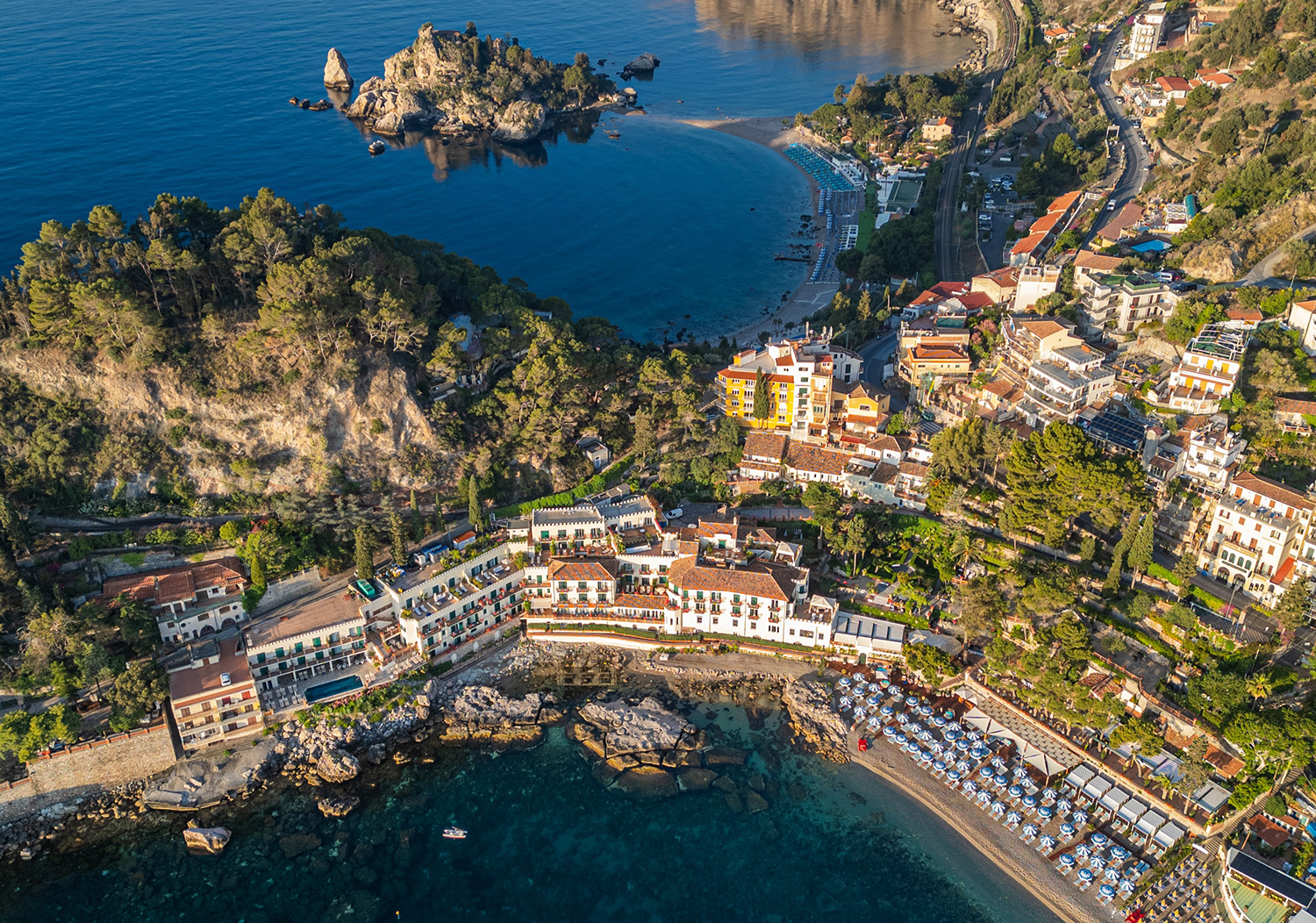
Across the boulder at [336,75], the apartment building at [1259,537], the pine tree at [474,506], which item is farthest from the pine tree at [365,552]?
the boulder at [336,75]

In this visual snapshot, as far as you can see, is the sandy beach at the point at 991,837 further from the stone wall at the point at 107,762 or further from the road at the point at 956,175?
the road at the point at 956,175

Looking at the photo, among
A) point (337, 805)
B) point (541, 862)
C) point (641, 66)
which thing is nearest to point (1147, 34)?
point (641, 66)

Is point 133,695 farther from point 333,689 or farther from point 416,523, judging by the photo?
point 416,523

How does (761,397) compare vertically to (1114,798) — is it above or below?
above

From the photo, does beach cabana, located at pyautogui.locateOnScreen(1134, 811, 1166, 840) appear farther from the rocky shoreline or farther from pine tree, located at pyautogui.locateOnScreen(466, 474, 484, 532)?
pine tree, located at pyautogui.locateOnScreen(466, 474, 484, 532)

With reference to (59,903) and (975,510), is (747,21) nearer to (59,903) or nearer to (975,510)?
(975,510)

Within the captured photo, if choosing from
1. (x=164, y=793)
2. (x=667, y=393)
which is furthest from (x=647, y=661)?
(x=164, y=793)
